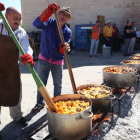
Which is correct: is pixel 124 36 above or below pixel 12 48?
below

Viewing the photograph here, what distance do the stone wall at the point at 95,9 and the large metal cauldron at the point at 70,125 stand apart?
12.3 metres

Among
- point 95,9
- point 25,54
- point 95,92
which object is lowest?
point 95,92

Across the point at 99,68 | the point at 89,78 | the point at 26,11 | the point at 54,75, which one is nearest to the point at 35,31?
the point at 26,11

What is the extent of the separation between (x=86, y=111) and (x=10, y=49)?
Answer: 1478 millimetres

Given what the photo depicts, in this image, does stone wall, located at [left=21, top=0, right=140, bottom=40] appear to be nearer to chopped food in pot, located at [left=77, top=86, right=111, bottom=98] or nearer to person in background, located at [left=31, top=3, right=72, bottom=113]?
person in background, located at [left=31, top=3, right=72, bottom=113]

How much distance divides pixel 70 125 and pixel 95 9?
12583 millimetres

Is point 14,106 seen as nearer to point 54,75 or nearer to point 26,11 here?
point 54,75

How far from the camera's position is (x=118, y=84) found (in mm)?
3887

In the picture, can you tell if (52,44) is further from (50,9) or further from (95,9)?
(95,9)

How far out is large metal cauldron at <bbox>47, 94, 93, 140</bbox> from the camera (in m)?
2.12

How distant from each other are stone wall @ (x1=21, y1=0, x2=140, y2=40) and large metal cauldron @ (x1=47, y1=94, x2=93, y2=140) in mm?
12302

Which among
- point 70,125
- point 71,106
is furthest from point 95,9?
point 70,125

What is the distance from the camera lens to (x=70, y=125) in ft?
7.01

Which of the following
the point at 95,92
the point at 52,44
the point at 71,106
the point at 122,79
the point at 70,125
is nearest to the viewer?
the point at 70,125
